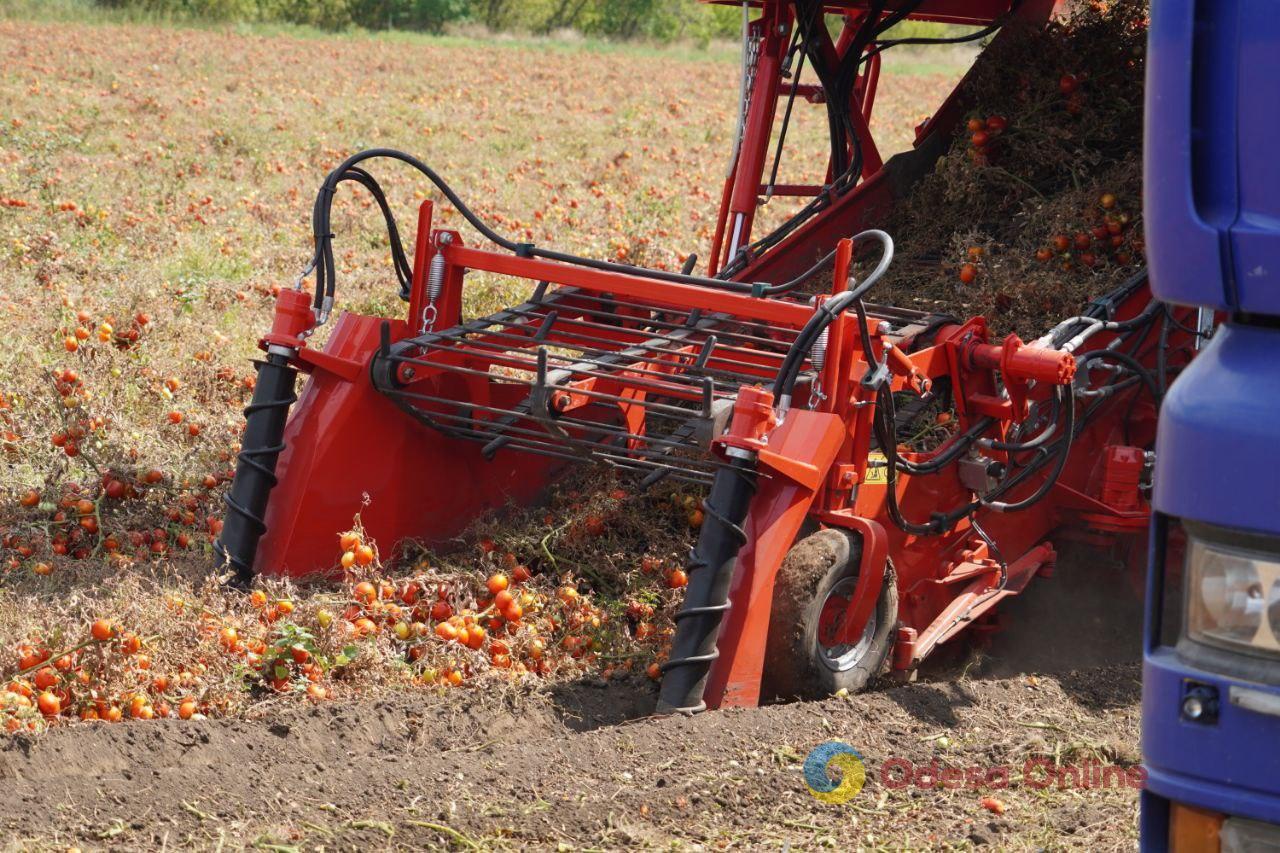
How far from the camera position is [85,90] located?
722 inches

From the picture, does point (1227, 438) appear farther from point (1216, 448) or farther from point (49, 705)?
point (49, 705)

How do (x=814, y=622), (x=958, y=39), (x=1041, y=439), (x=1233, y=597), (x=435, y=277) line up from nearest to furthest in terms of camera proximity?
(x=1233, y=597) < (x=814, y=622) < (x=1041, y=439) < (x=435, y=277) < (x=958, y=39)

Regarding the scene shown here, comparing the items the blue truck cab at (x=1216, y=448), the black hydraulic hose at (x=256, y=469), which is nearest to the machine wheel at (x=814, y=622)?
the black hydraulic hose at (x=256, y=469)

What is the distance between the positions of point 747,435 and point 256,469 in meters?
1.83

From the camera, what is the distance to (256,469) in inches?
201

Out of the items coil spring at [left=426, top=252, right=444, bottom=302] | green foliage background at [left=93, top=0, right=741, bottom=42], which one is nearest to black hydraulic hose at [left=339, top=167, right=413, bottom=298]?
coil spring at [left=426, top=252, right=444, bottom=302]

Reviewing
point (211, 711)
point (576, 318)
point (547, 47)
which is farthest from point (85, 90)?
point (547, 47)

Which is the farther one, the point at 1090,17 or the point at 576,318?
the point at 1090,17

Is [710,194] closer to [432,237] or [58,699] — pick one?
[432,237]

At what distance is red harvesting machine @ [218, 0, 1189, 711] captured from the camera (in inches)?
172

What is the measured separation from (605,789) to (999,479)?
2100mm

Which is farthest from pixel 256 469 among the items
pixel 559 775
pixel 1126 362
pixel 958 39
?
pixel 958 39
